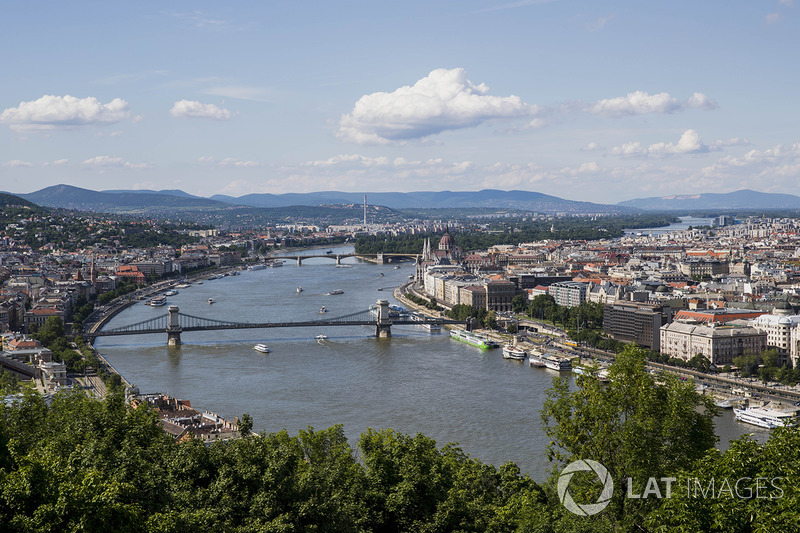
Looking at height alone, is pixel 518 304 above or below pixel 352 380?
above

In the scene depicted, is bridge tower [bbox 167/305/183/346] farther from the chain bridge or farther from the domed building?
the domed building

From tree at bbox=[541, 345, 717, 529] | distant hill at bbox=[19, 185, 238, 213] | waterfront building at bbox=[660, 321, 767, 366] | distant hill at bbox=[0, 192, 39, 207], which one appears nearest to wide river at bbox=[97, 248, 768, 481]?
waterfront building at bbox=[660, 321, 767, 366]

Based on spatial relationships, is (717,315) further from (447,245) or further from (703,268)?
(447,245)

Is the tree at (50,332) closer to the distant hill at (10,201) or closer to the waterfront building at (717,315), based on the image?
the waterfront building at (717,315)

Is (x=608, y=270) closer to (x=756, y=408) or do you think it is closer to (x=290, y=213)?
(x=756, y=408)

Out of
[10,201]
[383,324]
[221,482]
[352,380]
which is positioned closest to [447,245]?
[383,324]

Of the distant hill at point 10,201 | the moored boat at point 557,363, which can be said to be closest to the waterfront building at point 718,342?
the moored boat at point 557,363
